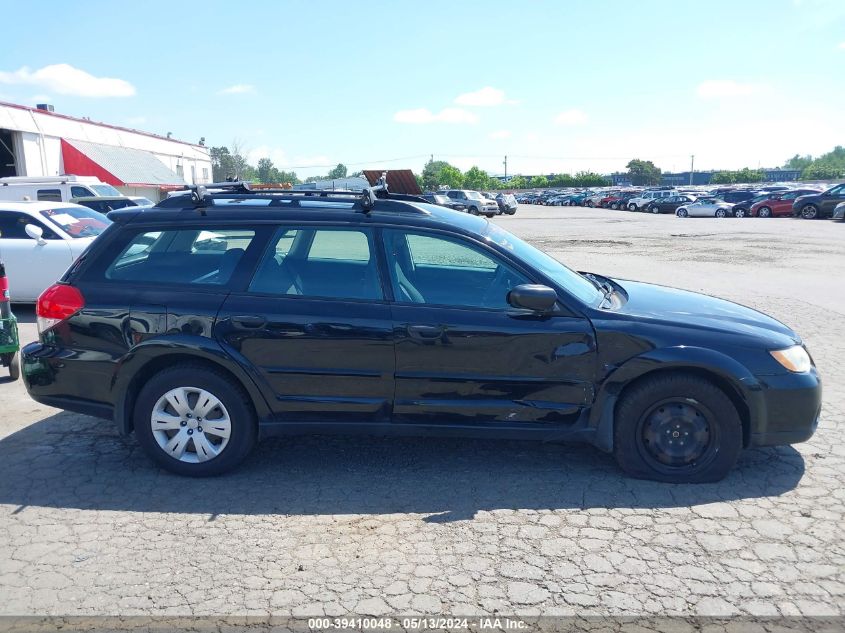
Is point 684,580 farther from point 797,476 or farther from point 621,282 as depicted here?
point 621,282

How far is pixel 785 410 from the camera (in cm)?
423

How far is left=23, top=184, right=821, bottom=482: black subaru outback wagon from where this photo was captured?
4.25 metres

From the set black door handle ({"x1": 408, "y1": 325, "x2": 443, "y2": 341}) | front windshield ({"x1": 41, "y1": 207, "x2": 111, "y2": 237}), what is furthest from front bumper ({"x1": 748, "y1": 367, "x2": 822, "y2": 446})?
front windshield ({"x1": 41, "y1": 207, "x2": 111, "y2": 237})

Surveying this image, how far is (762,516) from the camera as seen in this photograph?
3.93 m

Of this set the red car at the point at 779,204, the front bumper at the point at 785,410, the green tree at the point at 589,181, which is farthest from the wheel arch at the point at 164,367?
the green tree at the point at 589,181

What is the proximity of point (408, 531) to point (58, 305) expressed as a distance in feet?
8.96

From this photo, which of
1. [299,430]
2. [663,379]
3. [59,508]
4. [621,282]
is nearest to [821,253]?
[621,282]

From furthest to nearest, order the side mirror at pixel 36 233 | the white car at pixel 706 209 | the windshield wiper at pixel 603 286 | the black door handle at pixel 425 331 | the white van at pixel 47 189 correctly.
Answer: the white car at pixel 706 209
the white van at pixel 47 189
the side mirror at pixel 36 233
the windshield wiper at pixel 603 286
the black door handle at pixel 425 331

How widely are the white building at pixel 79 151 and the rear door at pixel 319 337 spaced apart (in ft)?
106

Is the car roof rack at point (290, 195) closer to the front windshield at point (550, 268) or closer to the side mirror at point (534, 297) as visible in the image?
the front windshield at point (550, 268)

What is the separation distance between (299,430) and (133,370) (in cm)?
111

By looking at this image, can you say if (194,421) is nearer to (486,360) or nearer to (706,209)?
(486,360)

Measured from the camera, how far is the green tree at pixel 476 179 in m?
134

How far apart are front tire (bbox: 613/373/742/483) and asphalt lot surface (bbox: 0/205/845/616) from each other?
13 cm
